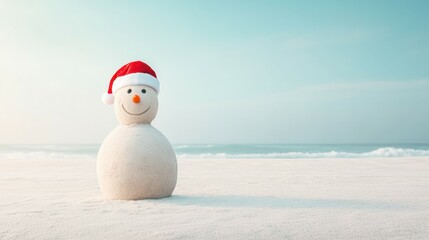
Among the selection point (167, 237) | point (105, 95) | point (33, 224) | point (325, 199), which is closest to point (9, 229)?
point (33, 224)

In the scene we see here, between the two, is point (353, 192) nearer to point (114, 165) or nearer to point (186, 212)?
point (186, 212)

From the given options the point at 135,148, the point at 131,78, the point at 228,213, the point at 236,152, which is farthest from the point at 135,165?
the point at 236,152

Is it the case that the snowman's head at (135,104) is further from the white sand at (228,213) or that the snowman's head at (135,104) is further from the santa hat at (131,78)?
the white sand at (228,213)

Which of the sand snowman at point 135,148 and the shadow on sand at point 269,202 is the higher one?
the sand snowman at point 135,148

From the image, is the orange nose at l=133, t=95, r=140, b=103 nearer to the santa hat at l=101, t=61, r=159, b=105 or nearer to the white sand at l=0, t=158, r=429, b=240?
the santa hat at l=101, t=61, r=159, b=105

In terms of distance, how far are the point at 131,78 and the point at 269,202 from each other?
272 cm

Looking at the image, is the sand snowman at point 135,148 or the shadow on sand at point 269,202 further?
Result: the sand snowman at point 135,148

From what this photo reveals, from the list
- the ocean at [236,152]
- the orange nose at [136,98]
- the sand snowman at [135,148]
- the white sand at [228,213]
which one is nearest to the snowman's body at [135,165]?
the sand snowman at [135,148]

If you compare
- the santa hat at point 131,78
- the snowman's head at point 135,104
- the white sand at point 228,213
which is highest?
the santa hat at point 131,78

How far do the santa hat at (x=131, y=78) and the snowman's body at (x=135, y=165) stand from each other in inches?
27.4

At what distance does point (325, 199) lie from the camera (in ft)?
21.4

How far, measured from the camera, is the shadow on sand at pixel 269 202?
5828 mm

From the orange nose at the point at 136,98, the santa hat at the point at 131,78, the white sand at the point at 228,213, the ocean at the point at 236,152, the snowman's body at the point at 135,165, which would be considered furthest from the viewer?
the ocean at the point at 236,152

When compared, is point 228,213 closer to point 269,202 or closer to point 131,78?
point 269,202
